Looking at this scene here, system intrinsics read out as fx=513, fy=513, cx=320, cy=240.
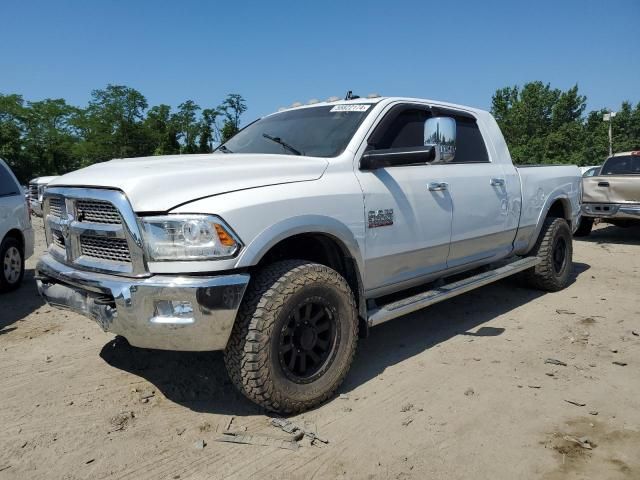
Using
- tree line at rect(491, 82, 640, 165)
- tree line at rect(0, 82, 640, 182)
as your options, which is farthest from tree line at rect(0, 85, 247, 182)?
tree line at rect(491, 82, 640, 165)

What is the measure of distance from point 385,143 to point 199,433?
2.29 meters

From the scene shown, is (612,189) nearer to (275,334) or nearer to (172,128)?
(275,334)

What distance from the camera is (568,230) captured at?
19.4 ft

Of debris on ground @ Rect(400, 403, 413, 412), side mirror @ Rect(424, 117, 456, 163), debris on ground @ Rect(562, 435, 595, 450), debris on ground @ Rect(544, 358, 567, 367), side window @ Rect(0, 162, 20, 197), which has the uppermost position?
side mirror @ Rect(424, 117, 456, 163)

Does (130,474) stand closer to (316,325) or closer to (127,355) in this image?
(316,325)

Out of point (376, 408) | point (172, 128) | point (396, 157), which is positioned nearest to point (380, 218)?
point (396, 157)

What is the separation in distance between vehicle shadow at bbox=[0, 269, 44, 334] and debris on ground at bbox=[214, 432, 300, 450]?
9.84ft

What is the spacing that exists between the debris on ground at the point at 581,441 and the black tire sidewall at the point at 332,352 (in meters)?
1.28

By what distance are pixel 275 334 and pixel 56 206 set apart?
5.55 feet

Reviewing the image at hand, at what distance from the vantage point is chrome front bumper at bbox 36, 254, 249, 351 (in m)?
2.58

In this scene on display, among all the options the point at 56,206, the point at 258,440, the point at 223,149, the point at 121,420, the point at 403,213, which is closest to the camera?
the point at 258,440

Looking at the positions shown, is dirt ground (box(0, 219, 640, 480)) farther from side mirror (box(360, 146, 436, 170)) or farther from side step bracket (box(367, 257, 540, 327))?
side mirror (box(360, 146, 436, 170))

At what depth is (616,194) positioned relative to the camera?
9227 mm

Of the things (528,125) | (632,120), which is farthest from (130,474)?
(632,120)
